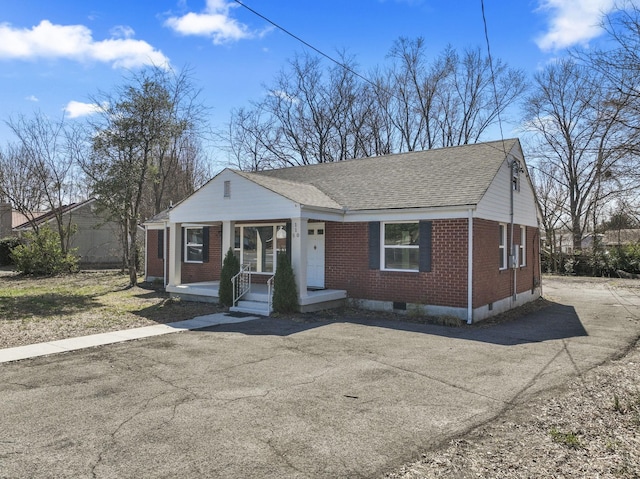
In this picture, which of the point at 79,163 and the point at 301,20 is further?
the point at 79,163

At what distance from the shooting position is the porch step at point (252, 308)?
39.8ft

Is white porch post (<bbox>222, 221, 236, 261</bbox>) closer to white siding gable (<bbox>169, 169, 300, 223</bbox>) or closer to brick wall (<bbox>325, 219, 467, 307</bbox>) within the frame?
white siding gable (<bbox>169, 169, 300, 223</bbox>)

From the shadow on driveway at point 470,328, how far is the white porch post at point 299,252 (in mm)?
1120

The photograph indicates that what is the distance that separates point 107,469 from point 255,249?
12.0m

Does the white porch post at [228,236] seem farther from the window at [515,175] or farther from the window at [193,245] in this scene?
the window at [515,175]

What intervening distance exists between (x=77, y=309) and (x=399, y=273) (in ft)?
29.4

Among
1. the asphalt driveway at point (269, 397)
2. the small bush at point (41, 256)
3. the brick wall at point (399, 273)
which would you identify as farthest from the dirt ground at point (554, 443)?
the small bush at point (41, 256)

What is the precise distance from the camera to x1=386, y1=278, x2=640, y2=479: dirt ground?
3.69m

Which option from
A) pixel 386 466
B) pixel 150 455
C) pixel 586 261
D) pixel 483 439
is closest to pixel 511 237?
pixel 483 439

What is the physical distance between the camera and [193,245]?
17.6m

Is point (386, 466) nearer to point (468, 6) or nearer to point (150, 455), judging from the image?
point (150, 455)

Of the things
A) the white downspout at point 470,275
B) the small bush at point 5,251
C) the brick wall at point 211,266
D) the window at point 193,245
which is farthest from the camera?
the small bush at point 5,251

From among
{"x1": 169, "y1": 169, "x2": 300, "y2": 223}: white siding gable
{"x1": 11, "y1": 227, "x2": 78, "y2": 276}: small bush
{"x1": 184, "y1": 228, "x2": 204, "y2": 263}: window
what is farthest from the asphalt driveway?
{"x1": 11, "y1": 227, "x2": 78, "y2": 276}: small bush

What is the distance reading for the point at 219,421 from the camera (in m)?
4.68
